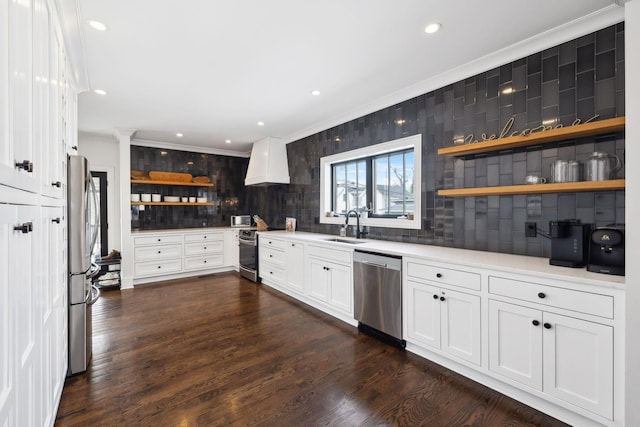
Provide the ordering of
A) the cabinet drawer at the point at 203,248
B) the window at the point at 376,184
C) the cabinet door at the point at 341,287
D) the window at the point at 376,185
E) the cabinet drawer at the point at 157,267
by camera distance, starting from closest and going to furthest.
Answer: the cabinet door at the point at 341,287 → the window at the point at 376,184 → the window at the point at 376,185 → the cabinet drawer at the point at 157,267 → the cabinet drawer at the point at 203,248

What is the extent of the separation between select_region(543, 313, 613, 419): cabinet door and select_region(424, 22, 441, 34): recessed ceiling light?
200 centimetres

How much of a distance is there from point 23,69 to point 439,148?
9.46 ft

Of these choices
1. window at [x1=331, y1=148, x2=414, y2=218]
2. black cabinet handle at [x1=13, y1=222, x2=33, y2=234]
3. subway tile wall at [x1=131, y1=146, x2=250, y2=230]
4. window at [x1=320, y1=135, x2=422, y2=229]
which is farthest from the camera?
subway tile wall at [x1=131, y1=146, x2=250, y2=230]

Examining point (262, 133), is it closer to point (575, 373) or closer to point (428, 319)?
point (428, 319)

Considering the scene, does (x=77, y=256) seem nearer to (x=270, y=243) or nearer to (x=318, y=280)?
(x=318, y=280)

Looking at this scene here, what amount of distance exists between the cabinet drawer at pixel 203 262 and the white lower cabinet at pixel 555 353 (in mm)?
4757

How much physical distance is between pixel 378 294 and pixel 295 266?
152 centimetres

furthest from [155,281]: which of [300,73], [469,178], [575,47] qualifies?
[575,47]

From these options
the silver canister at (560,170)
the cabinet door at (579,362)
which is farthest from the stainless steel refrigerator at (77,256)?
the silver canister at (560,170)

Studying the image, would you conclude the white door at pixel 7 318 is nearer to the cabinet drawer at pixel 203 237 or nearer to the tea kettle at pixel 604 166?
the tea kettle at pixel 604 166

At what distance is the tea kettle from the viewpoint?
1845 mm

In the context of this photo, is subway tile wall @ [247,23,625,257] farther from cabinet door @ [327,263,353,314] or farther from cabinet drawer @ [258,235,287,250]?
cabinet drawer @ [258,235,287,250]

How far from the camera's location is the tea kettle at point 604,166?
6.05ft

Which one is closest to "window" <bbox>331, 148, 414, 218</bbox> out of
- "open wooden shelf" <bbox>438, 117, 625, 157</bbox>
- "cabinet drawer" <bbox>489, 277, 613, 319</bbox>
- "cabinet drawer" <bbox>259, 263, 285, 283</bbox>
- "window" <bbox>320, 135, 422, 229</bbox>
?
"window" <bbox>320, 135, 422, 229</bbox>
